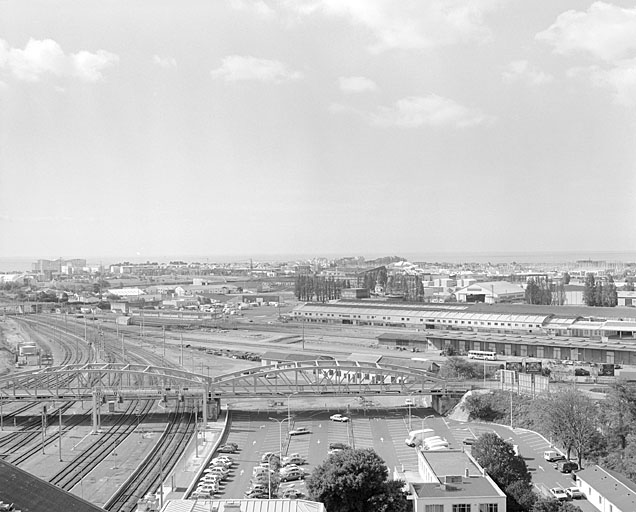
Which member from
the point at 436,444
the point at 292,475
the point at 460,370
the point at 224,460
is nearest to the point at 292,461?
the point at 292,475

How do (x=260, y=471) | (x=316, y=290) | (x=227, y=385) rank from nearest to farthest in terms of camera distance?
(x=260, y=471) → (x=227, y=385) → (x=316, y=290)

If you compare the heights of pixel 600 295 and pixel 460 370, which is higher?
pixel 600 295

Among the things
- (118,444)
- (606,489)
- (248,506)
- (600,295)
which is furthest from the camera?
(600,295)

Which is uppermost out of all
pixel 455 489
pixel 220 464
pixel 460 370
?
pixel 455 489

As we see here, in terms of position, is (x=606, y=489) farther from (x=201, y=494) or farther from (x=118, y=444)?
(x=118, y=444)

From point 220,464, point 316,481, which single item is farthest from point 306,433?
point 316,481

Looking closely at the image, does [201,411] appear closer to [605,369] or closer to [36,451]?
[36,451]

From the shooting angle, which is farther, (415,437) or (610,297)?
(610,297)
